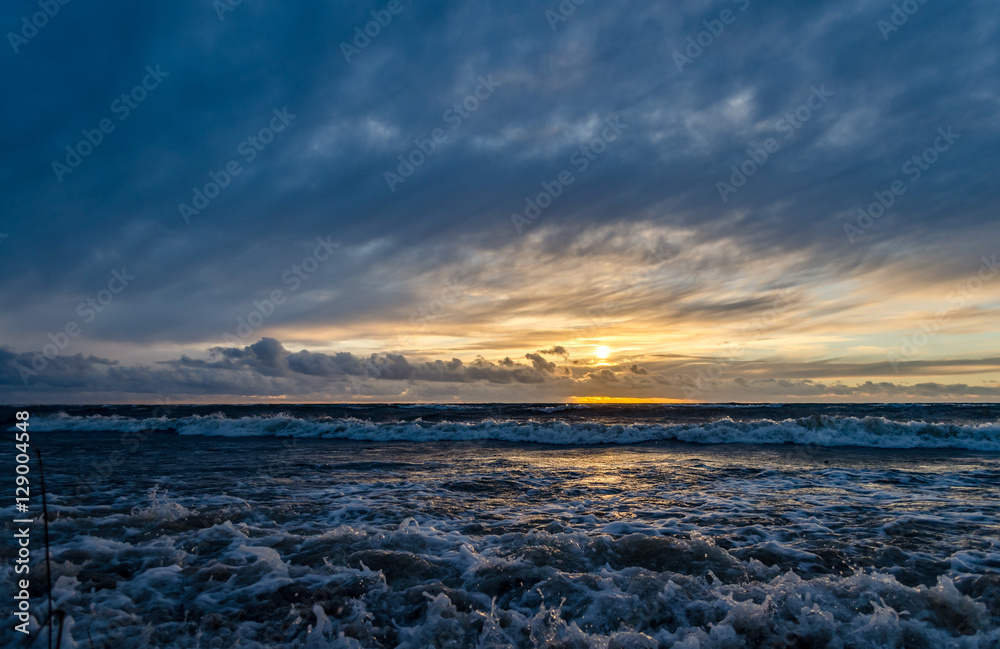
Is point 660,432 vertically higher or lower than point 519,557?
lower

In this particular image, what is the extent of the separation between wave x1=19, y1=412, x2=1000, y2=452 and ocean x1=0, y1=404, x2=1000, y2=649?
8.89 m

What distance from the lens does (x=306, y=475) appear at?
13797 millimetres

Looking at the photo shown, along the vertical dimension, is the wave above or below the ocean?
below

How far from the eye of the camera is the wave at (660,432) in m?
21.7

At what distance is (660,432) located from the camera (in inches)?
1011

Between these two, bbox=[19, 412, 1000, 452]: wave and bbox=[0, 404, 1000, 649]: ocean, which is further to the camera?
bbox=[19, 412, 1000, 452]: wave

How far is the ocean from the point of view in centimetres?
472

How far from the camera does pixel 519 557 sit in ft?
21.2

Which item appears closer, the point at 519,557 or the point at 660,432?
the point at 519,557

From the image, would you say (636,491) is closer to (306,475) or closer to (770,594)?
(770,594)

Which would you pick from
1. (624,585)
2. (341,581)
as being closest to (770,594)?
(624,585)

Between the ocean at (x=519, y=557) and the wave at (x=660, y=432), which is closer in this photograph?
the ocean at (x=519, y=557)

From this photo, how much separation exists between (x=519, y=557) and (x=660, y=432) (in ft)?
69.0

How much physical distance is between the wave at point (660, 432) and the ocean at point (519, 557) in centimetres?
889
